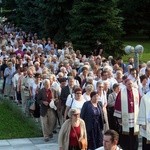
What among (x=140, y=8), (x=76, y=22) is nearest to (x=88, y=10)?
(x=76, y=22)

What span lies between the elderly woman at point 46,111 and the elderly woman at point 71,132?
171 inches

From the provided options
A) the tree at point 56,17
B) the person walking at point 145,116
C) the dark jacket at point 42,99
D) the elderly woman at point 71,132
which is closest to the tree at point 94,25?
the tree at point 56,17

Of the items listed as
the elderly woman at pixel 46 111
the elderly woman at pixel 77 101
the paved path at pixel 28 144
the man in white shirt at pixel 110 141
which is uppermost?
the man in white shirt at pixel 110 141

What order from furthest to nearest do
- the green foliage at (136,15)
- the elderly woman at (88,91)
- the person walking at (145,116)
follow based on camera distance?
the green foliage at (136,15)
the elderly woman at (88,91)
the person walking at (145,116)

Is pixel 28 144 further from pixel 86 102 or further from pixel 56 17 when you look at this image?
pixel 56 17

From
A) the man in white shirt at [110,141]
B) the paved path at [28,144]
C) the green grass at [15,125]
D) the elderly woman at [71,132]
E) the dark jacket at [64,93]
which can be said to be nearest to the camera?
the man in white shirt at [110,141]

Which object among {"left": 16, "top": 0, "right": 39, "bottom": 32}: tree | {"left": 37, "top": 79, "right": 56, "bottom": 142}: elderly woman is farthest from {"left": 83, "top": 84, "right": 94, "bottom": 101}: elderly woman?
{"left": 16, "top": 0, "right": 39, "bottom": 32}: tree

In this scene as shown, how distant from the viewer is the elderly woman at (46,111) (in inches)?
580

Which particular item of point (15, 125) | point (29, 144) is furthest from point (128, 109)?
point (15, 125)

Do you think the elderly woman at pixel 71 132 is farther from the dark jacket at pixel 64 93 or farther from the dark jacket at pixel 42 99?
the dark jacket at pixel 42 99

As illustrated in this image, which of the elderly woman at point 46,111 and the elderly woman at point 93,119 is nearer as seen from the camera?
the elderly woman at point 93,119

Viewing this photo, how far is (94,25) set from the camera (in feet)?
104

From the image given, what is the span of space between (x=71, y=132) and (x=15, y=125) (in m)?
7.16

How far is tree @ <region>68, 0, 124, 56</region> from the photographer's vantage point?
3142 cm
